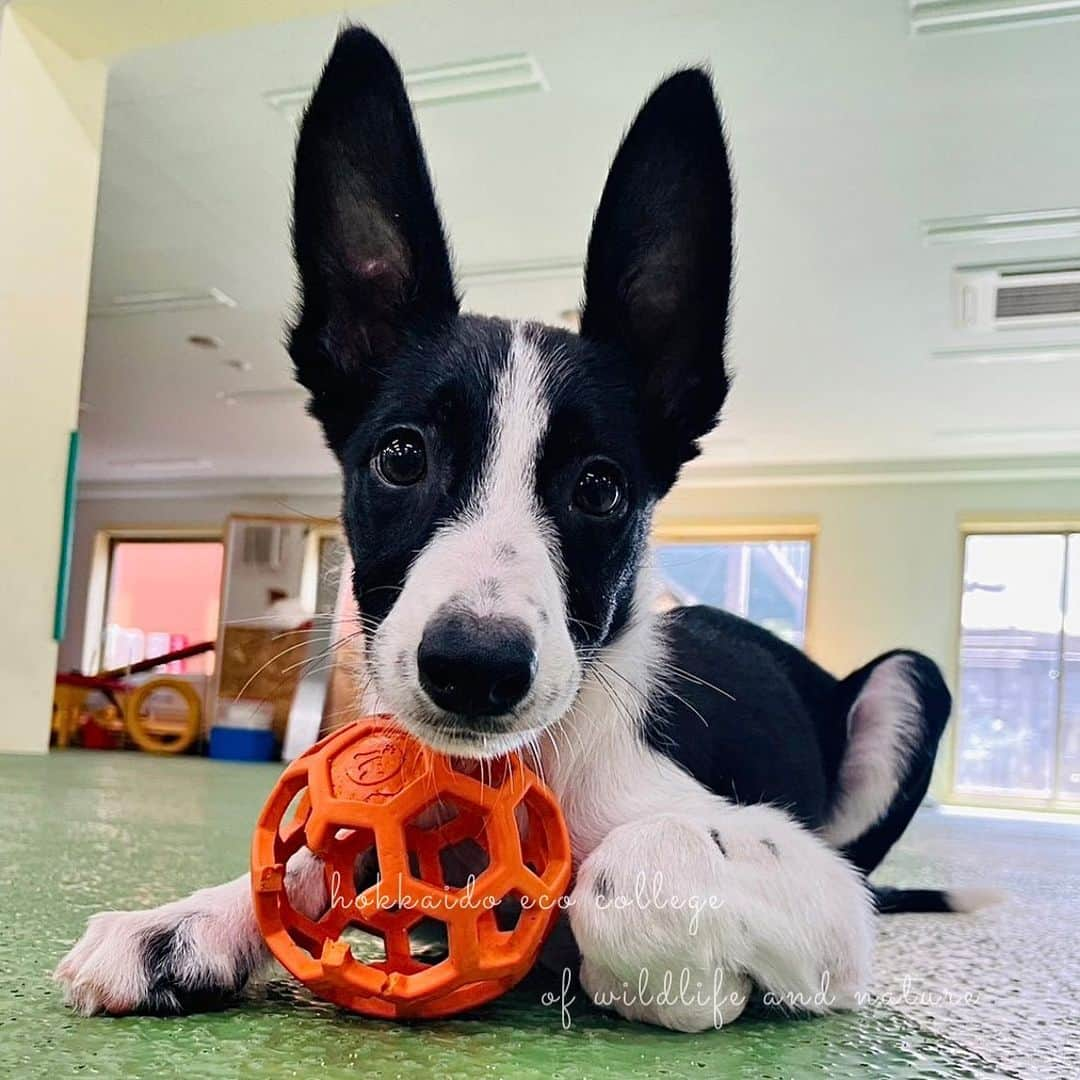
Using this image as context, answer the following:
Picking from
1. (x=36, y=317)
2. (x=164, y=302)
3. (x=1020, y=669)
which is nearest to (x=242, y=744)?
(x=164, y=302)

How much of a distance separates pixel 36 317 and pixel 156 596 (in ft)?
32.6

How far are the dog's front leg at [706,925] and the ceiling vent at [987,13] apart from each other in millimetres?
3595

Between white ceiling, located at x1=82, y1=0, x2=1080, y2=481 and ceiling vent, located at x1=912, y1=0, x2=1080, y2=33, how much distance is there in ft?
0.21

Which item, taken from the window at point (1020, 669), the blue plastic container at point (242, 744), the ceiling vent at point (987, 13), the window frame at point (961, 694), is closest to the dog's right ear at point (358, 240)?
the ceiling vent at point (987, 13)

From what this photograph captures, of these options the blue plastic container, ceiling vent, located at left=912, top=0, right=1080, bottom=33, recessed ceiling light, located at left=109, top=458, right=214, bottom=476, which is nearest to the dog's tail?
ceiling vent, located at left=912, top=0, right=1080, bottom=33

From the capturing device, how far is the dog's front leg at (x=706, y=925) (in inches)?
36.5

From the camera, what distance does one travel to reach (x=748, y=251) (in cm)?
585

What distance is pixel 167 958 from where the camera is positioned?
952mm

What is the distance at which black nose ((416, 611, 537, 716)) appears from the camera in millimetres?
836

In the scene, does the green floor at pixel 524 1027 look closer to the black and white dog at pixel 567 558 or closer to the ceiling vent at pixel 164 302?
the black and white dog at pixel 567 558

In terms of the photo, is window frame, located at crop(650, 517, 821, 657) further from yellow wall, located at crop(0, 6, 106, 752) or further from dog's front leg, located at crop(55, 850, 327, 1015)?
dog's front leg, located at crop(55, 850, 327, 1015)

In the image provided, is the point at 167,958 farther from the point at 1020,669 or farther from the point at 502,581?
the point at 1020,669

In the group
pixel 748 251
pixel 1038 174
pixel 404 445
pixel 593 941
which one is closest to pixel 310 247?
pixel 404 445

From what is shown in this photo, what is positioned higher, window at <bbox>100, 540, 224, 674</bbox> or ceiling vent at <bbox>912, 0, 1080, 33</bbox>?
ceiling vent at <bbox>912, 0, 1080, 33</bbox>
